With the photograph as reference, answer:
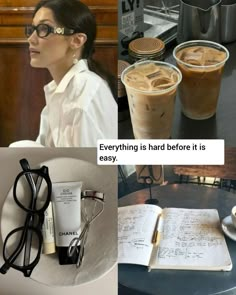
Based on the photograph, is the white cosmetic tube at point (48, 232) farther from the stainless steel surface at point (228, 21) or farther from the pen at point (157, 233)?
the stainless steel surface at point (228, 21)

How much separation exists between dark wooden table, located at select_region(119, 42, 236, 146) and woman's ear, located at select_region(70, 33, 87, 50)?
0.39 ft

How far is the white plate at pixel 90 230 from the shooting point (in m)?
0.76

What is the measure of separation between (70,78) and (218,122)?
0.22 metres

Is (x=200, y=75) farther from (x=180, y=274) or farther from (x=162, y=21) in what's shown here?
(x=180, y=274)

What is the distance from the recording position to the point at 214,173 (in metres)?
0.80

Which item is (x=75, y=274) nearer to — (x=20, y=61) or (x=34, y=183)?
(x=34, y=183)


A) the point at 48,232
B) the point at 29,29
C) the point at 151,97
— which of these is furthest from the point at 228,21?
the point at 48,232

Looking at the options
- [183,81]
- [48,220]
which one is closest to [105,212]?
[48,220]

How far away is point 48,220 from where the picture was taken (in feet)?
2.51

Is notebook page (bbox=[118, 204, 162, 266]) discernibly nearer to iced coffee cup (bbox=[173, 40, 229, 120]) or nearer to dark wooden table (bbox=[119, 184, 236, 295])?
dark wooden table (bbox=[119, 184, 236, 295])

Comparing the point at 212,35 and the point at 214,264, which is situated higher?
the point at 212,35

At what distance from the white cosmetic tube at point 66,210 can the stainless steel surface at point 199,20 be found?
26 centimetres

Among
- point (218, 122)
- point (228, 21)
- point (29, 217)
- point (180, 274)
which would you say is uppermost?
point (228, 21)

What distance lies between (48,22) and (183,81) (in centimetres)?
20
